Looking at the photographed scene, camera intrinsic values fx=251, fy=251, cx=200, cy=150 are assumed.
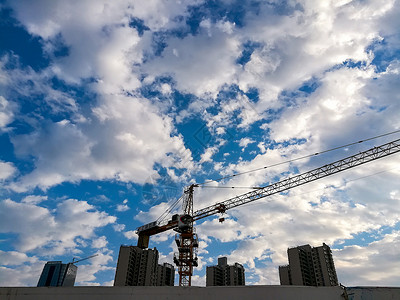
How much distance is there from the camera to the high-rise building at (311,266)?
105188 millimetres

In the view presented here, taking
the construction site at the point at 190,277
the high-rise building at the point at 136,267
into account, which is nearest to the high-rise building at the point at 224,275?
the construction site at the point at 190,277

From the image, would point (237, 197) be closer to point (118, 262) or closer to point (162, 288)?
point (162, 288)

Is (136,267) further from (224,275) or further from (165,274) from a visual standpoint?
(224,275)

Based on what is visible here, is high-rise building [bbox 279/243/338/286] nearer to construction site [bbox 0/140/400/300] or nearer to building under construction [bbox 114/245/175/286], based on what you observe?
construction site [bbox 0/140/400/300]

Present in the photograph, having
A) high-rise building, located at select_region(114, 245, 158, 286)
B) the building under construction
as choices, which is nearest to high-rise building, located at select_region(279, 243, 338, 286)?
the building under construction

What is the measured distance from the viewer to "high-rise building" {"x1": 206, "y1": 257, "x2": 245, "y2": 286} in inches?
4498

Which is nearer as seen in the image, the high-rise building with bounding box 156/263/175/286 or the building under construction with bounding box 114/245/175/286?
the building under construction with bounding box 114/245/175/286

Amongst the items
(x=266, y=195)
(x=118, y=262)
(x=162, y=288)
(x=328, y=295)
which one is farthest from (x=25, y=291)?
(x=118, y=262)

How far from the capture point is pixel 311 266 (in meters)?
111

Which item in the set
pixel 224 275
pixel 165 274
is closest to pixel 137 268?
pixel 165 274

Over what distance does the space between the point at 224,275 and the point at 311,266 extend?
3892 cm

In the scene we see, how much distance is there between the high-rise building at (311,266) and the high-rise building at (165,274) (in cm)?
5234

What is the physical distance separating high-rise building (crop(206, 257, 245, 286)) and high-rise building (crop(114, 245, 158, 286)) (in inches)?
1047

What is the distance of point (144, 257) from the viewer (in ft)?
336
